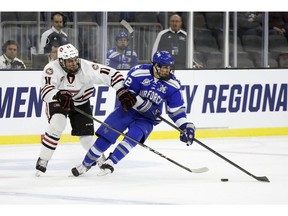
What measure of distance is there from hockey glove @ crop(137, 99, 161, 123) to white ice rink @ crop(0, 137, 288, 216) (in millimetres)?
440

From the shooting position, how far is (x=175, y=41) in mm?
A: 10359

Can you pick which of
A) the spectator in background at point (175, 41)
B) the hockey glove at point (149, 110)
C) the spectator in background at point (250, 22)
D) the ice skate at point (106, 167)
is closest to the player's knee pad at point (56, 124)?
the ice skate at point (106, 167)

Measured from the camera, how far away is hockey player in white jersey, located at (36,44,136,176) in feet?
23.2

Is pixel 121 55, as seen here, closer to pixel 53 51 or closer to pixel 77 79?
pixel 53 51

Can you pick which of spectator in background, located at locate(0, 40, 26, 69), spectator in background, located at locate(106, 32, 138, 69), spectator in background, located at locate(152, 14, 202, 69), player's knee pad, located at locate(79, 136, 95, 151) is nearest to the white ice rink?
player's knee pad, located at locate(79, 136, 95, 151)

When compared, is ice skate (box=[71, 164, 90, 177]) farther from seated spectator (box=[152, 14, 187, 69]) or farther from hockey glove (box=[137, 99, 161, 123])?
seated spectator (box=[152, 14, 187, 69])

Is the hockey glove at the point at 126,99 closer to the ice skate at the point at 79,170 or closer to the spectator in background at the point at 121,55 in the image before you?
the ice skate at the point at 79,170

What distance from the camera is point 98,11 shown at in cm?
1012

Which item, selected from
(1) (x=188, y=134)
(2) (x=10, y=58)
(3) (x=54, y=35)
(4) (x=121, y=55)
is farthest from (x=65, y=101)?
(4) (x=121, y=55)

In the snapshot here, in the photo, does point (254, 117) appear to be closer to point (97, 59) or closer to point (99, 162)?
point (97, 59)

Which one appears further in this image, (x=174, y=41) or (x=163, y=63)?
(x=174, y=41)

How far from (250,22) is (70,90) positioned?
402 cm

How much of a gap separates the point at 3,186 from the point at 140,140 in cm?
106

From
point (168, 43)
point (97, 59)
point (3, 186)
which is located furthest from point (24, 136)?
point (3, 186)
